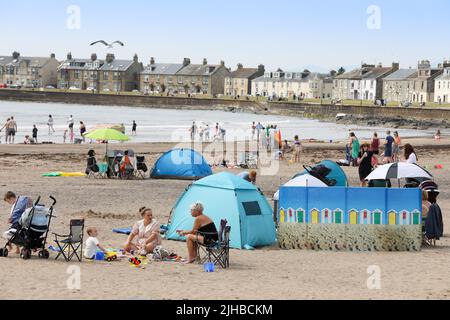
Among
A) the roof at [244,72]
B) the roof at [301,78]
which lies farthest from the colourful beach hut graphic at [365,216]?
the roof at [244,72]

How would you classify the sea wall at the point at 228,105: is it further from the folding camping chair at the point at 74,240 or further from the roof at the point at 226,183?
the folding camping chair at the point at 74,240

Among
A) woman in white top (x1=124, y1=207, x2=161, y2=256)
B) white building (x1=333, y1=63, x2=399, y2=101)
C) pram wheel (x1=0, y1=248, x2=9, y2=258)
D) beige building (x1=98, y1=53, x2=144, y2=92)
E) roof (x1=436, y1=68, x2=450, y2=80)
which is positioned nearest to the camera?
pram wheel (x1=0, y1=248, x2=9, y2=258)

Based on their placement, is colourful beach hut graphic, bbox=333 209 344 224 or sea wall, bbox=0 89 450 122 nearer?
colourful beach hut graphic, bbox=333 209 344 224

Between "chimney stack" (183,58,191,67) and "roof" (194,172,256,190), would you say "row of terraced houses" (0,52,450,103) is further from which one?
"roof" (194,172,256,190)

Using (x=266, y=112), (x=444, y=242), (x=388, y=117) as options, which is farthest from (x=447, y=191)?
(x=266, y=112)

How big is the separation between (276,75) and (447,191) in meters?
144

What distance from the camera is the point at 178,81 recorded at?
174250mm

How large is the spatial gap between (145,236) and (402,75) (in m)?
133

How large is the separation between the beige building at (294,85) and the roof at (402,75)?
2208cm

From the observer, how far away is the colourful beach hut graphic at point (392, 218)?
1566 centimetres

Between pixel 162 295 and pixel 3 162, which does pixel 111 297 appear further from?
pixel 3 162

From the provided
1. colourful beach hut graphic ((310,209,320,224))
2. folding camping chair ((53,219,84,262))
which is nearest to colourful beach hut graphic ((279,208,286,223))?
colourful beach hut graphic ((310,209,320,224))

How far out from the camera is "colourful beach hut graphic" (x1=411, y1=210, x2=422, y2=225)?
15695 mm

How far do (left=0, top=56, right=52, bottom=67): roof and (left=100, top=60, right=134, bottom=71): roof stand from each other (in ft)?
50.4
